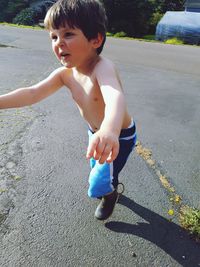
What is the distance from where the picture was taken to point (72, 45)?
156 cm

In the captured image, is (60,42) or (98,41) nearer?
(60,42)

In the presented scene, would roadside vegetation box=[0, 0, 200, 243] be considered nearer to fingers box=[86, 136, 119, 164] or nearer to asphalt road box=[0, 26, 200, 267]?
asphalt road box=[0, 26, 200, 267]

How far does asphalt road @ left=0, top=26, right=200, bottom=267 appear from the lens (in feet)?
6.48

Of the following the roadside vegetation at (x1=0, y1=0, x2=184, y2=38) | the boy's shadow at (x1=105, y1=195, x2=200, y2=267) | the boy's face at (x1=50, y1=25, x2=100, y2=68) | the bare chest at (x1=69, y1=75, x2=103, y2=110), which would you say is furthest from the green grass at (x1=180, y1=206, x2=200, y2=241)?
the roadside vegetation at (x1=0, y1=0, x2=184, y2=38)

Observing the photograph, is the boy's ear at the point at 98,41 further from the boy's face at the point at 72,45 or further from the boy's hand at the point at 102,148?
the boy's hand at the point at 102,148

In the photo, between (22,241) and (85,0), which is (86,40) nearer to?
(85,0)

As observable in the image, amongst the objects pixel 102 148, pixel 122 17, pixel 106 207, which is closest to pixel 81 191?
pixel 106 207

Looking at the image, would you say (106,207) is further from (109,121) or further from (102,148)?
(102,148)

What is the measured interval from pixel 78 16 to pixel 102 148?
0.83 m

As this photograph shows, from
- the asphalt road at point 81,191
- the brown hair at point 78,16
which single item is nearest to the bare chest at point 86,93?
the brown hair at point 78,16

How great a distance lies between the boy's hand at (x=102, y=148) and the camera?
3.15 ft

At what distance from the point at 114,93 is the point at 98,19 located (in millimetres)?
463

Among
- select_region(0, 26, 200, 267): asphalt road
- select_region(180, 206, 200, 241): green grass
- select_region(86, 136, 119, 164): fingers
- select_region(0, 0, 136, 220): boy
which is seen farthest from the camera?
select_region(180, 206, 200, 241): green grass

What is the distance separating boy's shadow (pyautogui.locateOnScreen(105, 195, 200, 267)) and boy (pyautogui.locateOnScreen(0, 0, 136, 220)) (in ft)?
1.08
